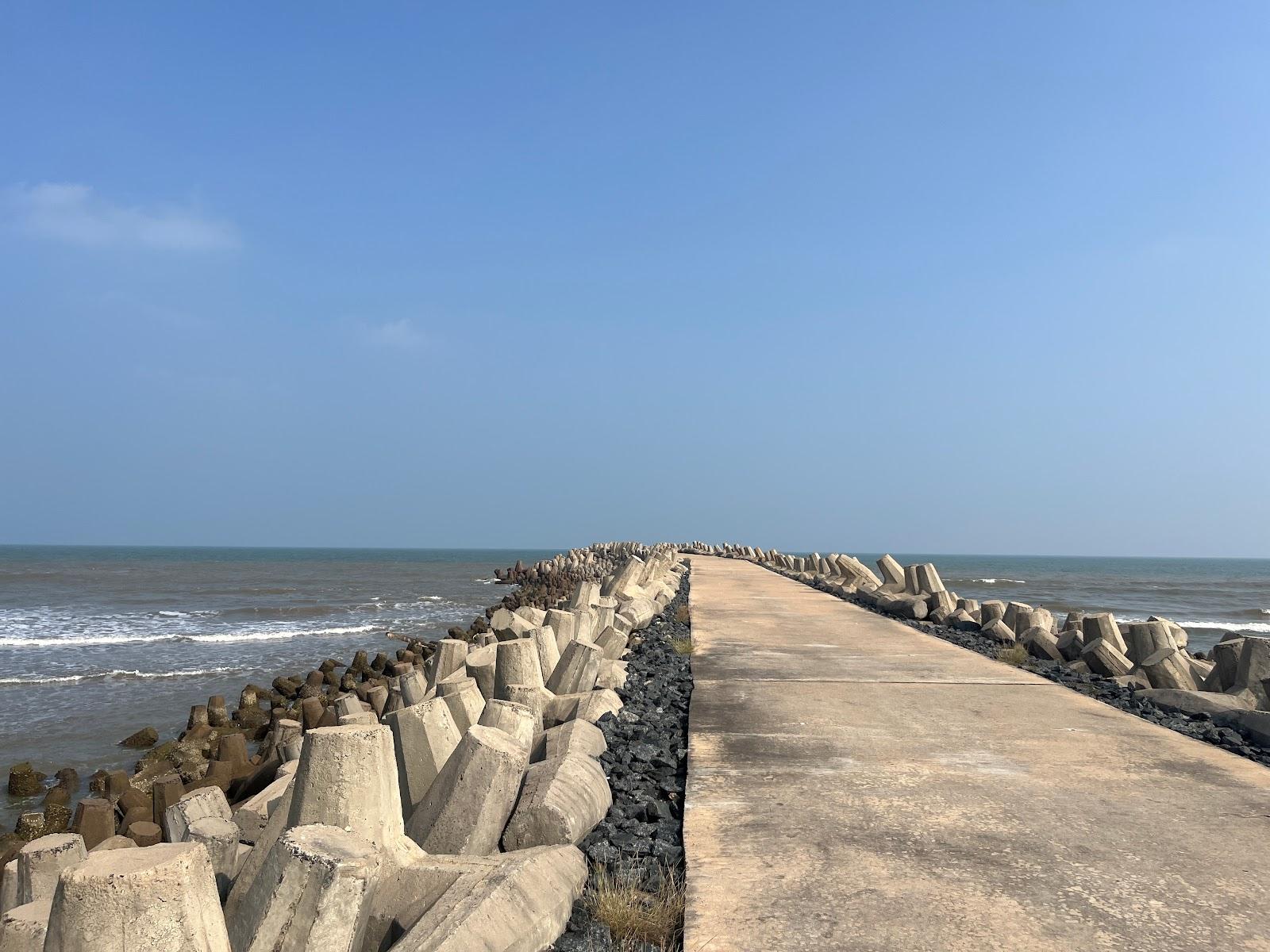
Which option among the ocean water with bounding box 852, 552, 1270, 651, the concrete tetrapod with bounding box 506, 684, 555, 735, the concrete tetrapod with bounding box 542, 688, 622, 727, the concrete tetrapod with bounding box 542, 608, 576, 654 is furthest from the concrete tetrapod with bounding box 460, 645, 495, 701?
the ocean water with bounding box 852, 552, 1270, 651

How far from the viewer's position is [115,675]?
515 inches

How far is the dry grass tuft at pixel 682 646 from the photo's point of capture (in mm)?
8180

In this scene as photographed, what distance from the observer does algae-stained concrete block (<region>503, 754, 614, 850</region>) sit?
10.8 ft

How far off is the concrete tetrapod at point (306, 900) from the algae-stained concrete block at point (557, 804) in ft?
3.00

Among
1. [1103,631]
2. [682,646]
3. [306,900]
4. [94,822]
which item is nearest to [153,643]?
[682,646]

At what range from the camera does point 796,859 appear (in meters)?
3.08

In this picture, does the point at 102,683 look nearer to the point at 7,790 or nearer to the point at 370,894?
the point at 7,790

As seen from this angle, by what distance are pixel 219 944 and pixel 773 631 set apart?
7842mm

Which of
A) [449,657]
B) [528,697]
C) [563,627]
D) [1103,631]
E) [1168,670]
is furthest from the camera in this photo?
[1103,631]

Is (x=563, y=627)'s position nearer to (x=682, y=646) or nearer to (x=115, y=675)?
(x=682, y=646)

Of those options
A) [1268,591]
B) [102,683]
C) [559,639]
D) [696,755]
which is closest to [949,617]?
[559,639]

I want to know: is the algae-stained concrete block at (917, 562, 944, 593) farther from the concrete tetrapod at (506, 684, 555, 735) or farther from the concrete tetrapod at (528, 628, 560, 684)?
the concrete tetrapod at (506, 684, 555, 735)

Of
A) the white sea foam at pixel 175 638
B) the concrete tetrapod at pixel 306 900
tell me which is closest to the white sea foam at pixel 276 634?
the white sea foam at pixel 175 638

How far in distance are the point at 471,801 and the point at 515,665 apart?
2.23 metres
